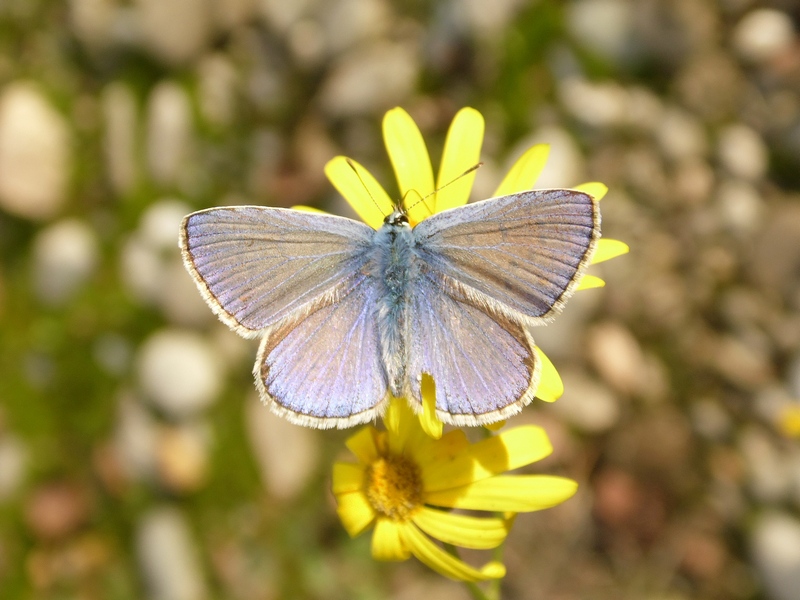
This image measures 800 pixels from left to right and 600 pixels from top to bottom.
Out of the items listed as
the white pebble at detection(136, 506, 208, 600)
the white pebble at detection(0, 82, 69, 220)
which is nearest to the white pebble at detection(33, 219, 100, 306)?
the white pebble at detection(0, 82, 69, 220)

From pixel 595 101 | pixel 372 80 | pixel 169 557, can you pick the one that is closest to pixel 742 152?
pixel 595 101

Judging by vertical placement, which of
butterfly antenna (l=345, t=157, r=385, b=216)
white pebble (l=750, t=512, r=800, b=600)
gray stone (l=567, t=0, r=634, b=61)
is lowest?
white pebble (l=750, t=512, r=800, b=600)

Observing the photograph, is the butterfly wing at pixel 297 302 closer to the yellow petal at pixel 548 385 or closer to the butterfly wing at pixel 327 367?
the butterfly wing at pixel 327 367

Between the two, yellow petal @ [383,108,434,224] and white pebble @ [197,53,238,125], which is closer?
yellow petal @ [383,108,434,224]

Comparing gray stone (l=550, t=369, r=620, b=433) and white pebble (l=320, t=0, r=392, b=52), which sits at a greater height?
white pebble (l=320, t=0, r=392, b=52)

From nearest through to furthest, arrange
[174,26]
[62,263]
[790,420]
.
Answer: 1. [790,420]
2. [174,26]
3. [62,263]

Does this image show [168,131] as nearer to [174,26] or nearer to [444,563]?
[174,26]

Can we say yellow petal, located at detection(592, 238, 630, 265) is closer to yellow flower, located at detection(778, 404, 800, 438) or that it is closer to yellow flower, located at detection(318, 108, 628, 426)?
yellow flower, located at detection(318, 108, 628, 426)
